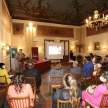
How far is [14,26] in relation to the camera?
10.4 m

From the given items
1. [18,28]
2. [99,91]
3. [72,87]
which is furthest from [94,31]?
[72,87]

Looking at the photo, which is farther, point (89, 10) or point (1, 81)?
point (89, 10)

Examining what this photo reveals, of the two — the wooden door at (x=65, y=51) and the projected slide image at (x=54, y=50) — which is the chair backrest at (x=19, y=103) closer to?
the projected slide image at (x=54, y=50)

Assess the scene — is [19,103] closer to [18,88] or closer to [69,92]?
[18,88]

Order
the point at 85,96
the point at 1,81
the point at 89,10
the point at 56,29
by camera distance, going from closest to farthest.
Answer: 1. the point at 85,96
2. the point at 1,81
3. the point at 89,10
4. the point at 56,29

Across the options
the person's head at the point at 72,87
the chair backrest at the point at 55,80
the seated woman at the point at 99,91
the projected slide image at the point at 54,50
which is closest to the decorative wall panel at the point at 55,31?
the projected slide image at the point at 54,50

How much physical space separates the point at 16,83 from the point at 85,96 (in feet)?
5.05

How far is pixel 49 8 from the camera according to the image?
28.8 feet

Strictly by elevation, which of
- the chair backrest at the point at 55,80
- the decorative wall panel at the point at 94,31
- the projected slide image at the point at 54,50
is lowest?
the chair backrest at the point at 55,80

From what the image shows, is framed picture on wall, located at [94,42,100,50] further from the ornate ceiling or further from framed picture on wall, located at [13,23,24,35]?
framed picture on wall, located at [13,23,24,35]

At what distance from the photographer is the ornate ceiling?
7.64 metres

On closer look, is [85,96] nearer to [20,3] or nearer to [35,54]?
[20,3]

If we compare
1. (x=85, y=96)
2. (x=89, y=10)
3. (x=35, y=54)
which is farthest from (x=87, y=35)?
(x=85, y=96)

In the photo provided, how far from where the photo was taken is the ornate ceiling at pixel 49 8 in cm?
764
